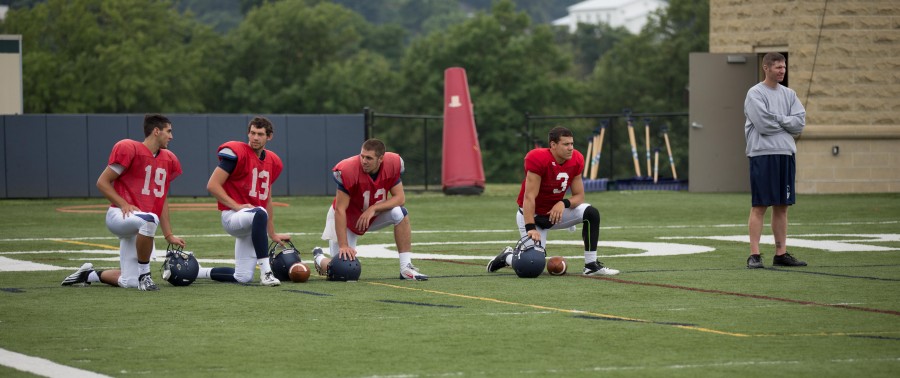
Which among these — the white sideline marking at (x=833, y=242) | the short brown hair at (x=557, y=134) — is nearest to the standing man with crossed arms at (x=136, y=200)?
the short brown hair at (x=557, y=134)

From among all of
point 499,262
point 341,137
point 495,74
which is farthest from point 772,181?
point 495,74

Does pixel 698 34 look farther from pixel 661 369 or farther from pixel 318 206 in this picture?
pixel 661 369

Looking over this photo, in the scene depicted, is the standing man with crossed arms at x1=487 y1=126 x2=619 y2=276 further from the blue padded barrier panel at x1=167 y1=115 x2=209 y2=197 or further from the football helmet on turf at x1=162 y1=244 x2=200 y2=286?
the blue padded barrier panel at x1=167 y1=115 x2=209 y2=197

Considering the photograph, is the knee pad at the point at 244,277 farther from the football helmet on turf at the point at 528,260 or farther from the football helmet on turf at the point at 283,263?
the football helmet on turf at the point at 528,260

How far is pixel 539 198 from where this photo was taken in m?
13.0

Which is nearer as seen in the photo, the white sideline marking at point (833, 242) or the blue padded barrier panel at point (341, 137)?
the white sideline marking at point (833, 242)

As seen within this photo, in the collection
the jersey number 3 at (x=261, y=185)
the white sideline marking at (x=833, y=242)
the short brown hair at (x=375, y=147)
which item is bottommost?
the white sideline marking at (x=833, y=242)

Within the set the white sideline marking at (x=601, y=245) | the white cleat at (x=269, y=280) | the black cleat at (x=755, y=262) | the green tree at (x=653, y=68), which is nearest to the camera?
the white cleat at (x=269, y=280)

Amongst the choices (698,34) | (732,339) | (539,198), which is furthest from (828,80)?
(698,34)

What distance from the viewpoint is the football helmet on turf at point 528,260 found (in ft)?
41.3

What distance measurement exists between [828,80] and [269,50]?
5940cm

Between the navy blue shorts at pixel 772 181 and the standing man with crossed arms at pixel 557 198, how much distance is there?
1706 millimetres

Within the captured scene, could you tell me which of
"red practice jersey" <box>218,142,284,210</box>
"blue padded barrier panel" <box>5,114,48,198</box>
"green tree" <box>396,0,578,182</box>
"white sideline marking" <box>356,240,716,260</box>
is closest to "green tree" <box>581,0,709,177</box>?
"green tree" <box>396,0,578,182</box>

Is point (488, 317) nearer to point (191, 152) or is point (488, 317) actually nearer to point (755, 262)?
point (755, 262)
